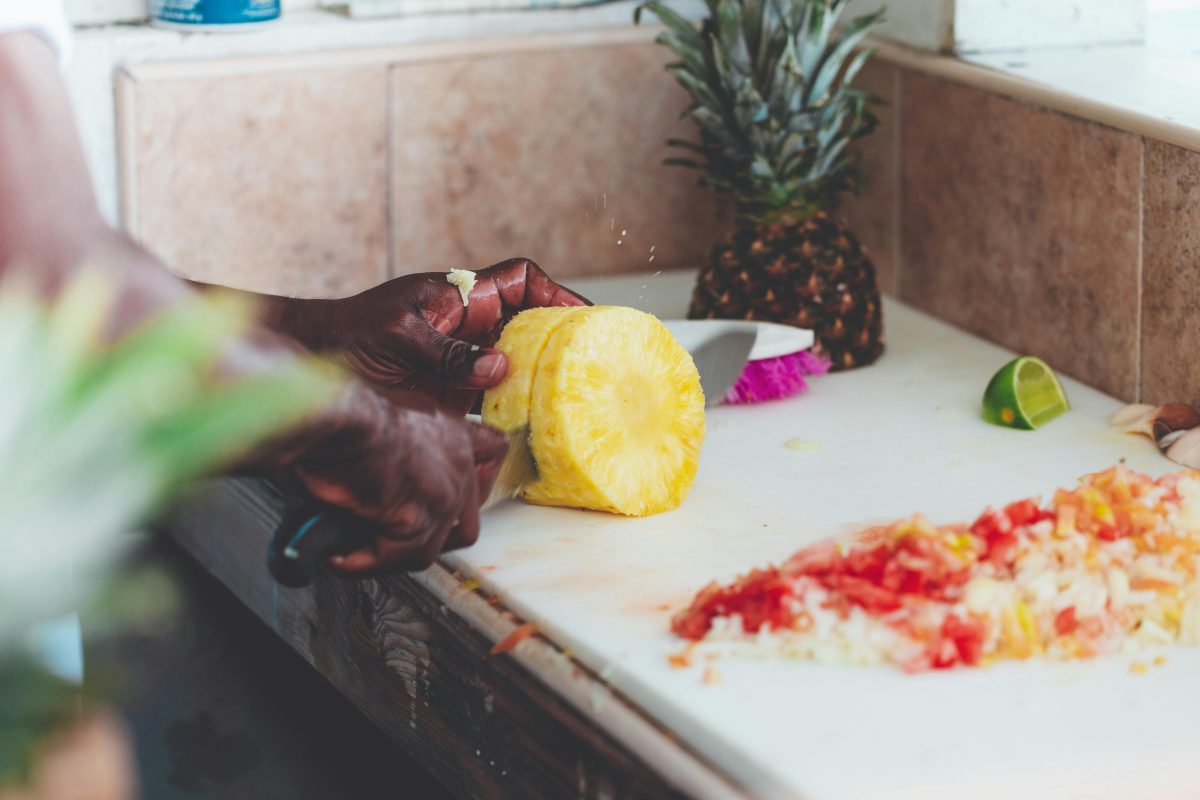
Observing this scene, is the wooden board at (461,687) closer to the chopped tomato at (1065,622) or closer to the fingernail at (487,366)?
the fingernail at (487,366)

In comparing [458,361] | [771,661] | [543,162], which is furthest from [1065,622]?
[543,162]

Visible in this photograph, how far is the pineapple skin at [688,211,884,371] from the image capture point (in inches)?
60.7

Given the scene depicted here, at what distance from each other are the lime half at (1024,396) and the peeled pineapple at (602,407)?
345 mm

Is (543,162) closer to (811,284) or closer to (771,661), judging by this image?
(811,284)

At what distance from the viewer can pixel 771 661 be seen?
903 mm

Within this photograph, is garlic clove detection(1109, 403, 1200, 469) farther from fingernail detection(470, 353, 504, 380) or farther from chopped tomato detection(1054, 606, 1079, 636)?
fingernail detection(470, 353, 504, 380)

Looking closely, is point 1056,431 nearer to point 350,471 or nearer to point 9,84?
point 350,471

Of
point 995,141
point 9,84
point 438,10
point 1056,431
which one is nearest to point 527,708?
point 9,84

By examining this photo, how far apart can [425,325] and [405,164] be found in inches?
26.4

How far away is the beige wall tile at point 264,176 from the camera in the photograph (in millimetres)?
1642

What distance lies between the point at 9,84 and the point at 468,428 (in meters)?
0.44

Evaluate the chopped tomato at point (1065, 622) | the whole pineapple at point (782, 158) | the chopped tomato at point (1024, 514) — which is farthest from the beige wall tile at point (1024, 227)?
the chopped tomato at point (1065, 622)

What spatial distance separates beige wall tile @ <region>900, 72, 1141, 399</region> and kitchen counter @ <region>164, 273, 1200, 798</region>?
0.21ft

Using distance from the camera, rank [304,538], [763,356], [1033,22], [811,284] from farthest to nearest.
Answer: [1033,22]
[811,284]
[763,356]
[304,538]
